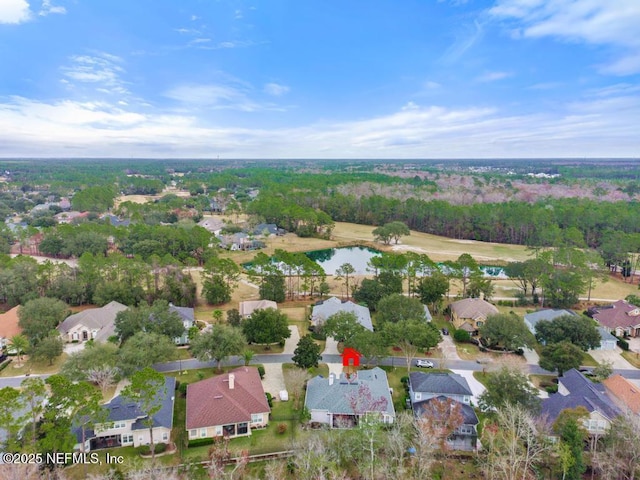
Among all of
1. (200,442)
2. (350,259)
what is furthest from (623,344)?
(350,259)

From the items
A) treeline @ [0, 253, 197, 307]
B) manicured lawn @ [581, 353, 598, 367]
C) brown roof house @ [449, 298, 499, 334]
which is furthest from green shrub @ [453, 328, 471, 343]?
treeline @ [0, 253, 197, 307]

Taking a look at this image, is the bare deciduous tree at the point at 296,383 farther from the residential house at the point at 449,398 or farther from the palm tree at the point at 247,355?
the residential house at the point at 449,398

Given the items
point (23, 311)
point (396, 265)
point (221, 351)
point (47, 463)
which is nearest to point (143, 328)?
point (221, 351)

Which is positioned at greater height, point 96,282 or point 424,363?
point 96,282

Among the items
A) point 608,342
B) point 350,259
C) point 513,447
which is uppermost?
point 513,447

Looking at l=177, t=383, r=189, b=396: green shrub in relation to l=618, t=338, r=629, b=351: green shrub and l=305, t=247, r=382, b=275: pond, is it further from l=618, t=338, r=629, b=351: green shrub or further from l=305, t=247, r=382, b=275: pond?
l=618, t=338, r=629, b=351: green shrub

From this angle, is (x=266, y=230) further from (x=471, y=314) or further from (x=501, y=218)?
(x=471, y=314)

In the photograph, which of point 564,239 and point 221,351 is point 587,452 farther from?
point 564,239

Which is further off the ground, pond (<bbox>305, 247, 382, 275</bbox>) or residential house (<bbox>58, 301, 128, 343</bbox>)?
residential house (<bbox>58, 301, 128, 343</bbox>)
